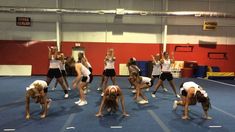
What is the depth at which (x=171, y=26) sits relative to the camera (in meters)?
18.9

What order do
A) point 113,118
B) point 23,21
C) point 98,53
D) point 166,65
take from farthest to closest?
point 98,53
point 23,21
point 166,65
point 113,118

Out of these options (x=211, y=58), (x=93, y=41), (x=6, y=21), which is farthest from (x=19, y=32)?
(x=211, y=58)

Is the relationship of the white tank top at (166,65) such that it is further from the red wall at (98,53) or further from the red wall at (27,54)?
the red wall at (27,54)

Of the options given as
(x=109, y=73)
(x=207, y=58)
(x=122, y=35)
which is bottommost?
(x=109, y=73)

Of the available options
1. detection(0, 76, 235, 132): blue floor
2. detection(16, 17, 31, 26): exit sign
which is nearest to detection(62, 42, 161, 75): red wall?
detection(16, 17, 31, 26): exit sign

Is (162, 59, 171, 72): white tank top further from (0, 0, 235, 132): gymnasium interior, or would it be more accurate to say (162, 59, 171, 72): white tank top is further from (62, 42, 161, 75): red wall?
(62, 42, 161, 75): red wall

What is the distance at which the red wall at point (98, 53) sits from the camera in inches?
713

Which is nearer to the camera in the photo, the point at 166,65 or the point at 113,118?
the point at 113,118

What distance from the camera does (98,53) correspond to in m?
18.6

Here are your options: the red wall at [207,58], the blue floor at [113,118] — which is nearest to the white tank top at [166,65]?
the blue floor at [113,118]

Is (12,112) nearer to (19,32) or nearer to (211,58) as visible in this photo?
(19,32)

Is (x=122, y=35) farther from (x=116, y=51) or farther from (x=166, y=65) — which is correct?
(x=166, y=65)

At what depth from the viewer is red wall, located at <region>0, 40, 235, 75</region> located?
18109 millimetres

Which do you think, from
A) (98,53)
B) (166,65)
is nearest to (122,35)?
(98,53)
